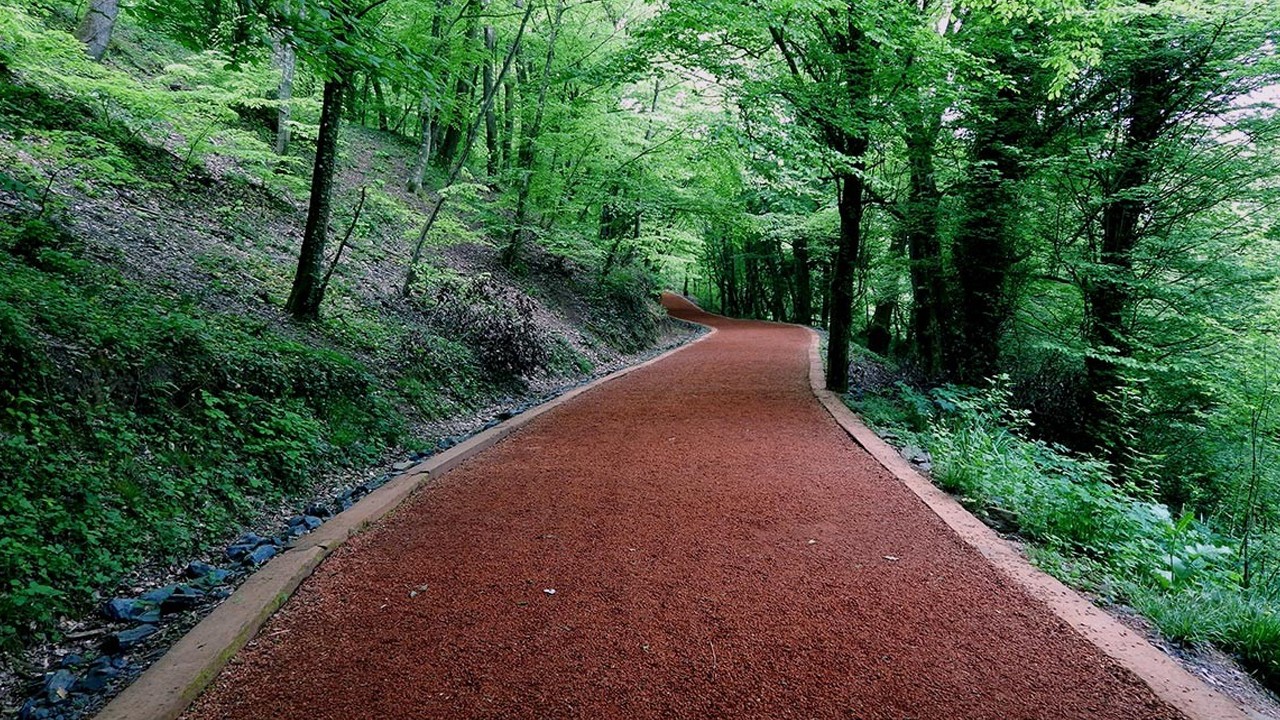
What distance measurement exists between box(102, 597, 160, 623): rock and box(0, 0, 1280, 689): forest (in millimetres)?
133

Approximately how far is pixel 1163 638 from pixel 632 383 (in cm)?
726

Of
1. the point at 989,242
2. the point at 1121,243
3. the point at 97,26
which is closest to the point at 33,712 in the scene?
the point at 97,26

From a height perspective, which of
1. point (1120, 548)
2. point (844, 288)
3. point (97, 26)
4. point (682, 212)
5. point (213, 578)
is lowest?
point (213, 578)

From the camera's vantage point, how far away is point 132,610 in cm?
275

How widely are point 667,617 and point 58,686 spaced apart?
7.86 ft

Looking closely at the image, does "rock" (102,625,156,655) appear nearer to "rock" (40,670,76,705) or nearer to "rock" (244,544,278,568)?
"rock" (40,670,76,705)

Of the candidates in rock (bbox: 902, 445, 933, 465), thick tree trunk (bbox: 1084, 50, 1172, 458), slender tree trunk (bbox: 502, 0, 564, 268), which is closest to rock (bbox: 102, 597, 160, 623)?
rock (bbox: 902, 445, 933, 465)

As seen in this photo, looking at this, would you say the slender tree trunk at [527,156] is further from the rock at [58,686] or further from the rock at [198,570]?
the rock at [58,686]

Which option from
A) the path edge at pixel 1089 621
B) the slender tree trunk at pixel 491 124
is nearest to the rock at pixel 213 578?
the path edge at pixel 1089 621

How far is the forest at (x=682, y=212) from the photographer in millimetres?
3449

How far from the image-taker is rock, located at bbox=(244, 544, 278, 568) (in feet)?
10.9

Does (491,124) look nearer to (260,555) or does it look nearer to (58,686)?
(260,555)

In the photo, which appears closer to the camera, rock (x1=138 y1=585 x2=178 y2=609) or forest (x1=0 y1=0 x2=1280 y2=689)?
rock (x1=138 y1=585 x2=178 y2=609)

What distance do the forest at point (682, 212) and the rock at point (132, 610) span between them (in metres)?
0.13
